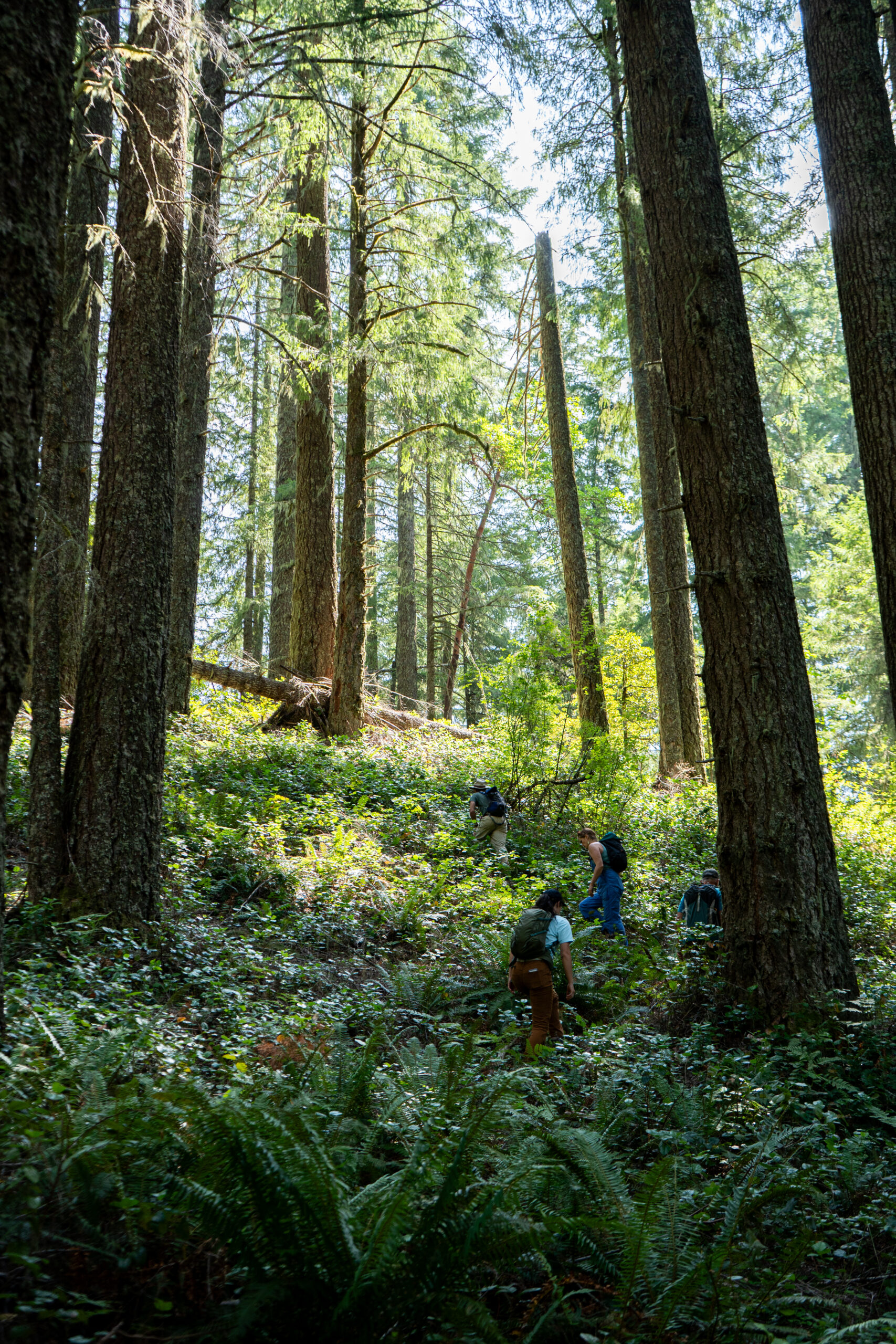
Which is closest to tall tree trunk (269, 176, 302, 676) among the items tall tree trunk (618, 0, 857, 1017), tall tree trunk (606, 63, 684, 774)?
tall tree trunk (606, 63, 684, 774)

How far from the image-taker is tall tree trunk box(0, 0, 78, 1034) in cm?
222

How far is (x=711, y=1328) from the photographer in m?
2.39

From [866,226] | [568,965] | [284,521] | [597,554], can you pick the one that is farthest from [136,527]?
[597,554]

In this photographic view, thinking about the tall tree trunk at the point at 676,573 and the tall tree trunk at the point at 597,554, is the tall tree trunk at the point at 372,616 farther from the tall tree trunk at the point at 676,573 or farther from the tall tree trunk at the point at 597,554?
the tall tree trunk at the point at 676,573

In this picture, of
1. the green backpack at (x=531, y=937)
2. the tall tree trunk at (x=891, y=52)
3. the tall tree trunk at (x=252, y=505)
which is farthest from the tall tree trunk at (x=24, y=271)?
the tall tree trunk at (x=252, y=505)

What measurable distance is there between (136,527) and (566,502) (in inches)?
449

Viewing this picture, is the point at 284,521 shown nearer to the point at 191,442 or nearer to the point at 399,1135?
the point at 191,442

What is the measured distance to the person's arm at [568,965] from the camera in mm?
7035

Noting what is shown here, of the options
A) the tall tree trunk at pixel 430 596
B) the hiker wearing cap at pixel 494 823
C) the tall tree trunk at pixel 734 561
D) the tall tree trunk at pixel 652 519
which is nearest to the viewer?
the tall tree trunk at pixel 734 561

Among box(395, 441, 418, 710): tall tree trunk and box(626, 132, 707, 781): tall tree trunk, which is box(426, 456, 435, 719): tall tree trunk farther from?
box(626, 132, 707, 781): tall tree trunk

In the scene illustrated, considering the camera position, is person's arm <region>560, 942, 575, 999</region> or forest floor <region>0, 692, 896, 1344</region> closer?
forest floor <region>0, 692, 896, 1344</region>

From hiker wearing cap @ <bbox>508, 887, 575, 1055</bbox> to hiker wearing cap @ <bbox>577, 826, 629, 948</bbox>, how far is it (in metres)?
1.73

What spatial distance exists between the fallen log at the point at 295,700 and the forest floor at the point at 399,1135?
201 inches

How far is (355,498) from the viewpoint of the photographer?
13.2 metres
